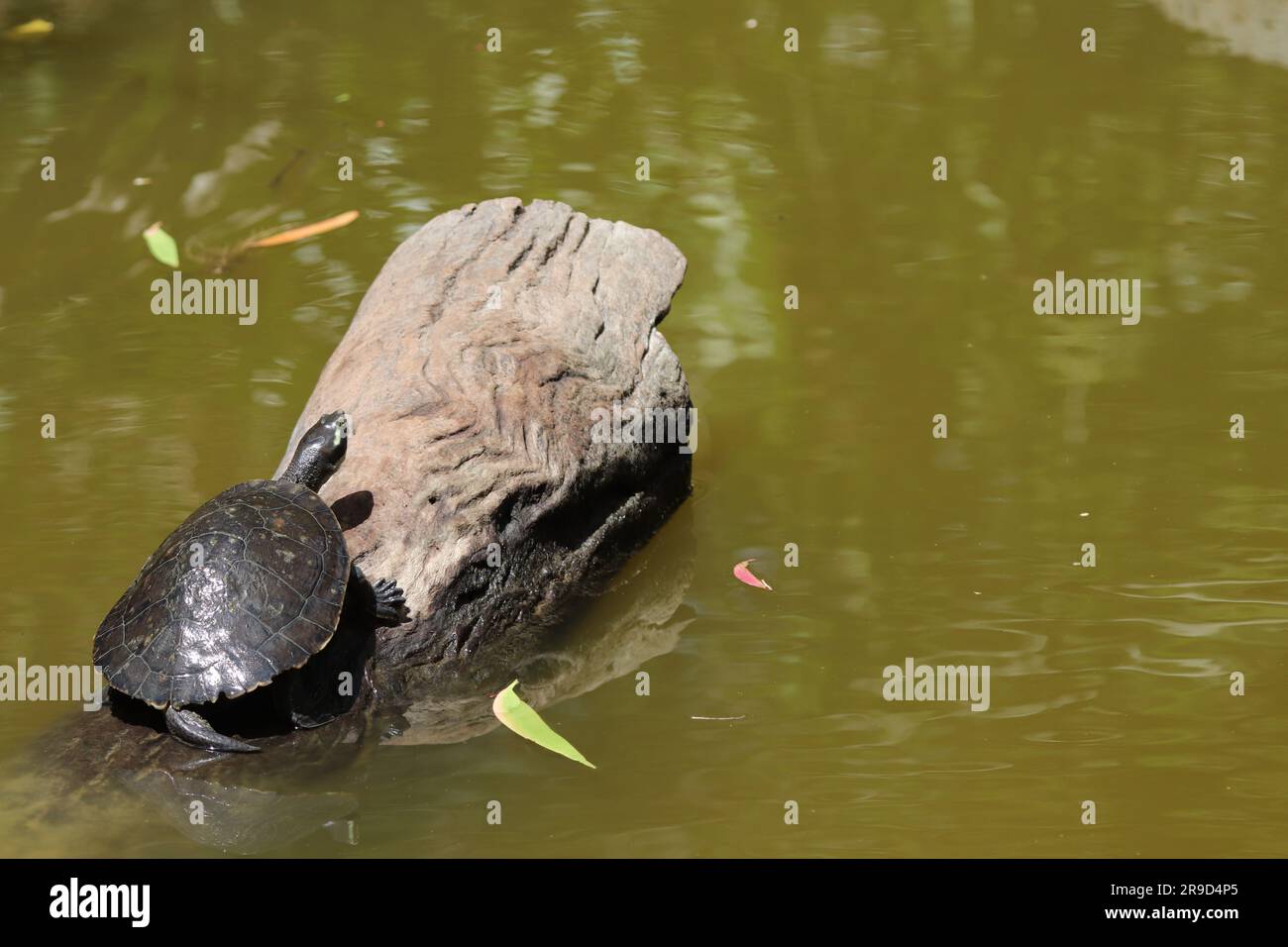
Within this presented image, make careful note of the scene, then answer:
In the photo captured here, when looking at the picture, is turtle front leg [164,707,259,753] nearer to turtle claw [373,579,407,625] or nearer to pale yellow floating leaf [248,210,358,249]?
turtle claw [373,579,407,625]

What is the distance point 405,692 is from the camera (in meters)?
4.39

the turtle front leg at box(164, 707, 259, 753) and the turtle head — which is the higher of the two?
the turtle head

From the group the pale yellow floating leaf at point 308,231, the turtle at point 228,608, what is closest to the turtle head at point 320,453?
the turtle at point 228,608

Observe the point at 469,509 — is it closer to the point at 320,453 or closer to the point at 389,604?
the point at 389,604

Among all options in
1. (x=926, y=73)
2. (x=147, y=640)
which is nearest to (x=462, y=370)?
(x=147, y=640)

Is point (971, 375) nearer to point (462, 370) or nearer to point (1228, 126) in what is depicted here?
point (462, 370)

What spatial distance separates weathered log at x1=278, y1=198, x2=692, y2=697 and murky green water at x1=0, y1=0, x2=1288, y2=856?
0.33 m

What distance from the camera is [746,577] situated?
514 cm

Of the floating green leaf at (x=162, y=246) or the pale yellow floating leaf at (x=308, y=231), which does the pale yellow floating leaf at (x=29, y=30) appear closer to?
the floating green leaf at (x=162, y=246)

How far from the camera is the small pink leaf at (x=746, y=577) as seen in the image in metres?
5.09

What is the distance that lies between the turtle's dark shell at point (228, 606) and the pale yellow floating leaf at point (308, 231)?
356 cm

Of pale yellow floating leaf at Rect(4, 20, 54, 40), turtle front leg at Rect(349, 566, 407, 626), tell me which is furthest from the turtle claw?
pale yellow floating leaf at Rect(4, 20, 54, 40)

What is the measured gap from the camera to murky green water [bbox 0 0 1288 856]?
4117 mm

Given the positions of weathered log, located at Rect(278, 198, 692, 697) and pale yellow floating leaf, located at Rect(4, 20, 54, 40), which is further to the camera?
pale yellow floating leaf, located at Rect(4, 20, 54, 40)
